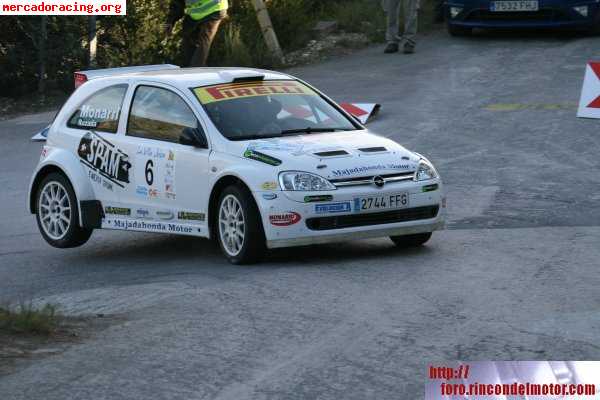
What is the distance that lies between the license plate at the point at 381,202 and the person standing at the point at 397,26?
11.6 meters

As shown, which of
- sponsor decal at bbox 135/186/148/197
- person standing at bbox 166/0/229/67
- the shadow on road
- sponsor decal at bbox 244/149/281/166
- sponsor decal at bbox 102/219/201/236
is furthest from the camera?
person standing at bbox 166/0/229/67

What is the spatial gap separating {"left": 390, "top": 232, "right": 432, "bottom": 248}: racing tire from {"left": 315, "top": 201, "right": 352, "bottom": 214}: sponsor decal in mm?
836

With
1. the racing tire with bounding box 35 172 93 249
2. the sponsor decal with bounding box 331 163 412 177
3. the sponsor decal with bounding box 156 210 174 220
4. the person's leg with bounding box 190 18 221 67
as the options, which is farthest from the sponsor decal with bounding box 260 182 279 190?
the person's leg with bounding box 190 18 221 67

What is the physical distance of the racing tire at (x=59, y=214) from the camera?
11812 mm

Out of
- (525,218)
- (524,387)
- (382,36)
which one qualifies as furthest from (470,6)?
(524,387)

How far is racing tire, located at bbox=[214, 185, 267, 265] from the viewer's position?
10.2m

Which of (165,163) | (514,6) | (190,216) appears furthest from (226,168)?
(514,6)

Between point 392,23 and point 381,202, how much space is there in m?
12.3

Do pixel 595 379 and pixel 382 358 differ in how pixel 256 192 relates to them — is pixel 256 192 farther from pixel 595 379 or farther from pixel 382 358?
pixel 595 379

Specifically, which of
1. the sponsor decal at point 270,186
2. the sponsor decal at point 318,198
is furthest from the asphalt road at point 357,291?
the sponsor decal at point 270,186

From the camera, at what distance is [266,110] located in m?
11.2

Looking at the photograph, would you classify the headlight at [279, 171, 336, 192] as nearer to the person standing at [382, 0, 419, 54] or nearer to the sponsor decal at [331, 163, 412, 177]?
the sponsor decal at [331, 163, 412, 177]

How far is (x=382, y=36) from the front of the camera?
24125 mm

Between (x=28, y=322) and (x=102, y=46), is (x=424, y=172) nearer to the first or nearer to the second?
(x=28, y=322)
